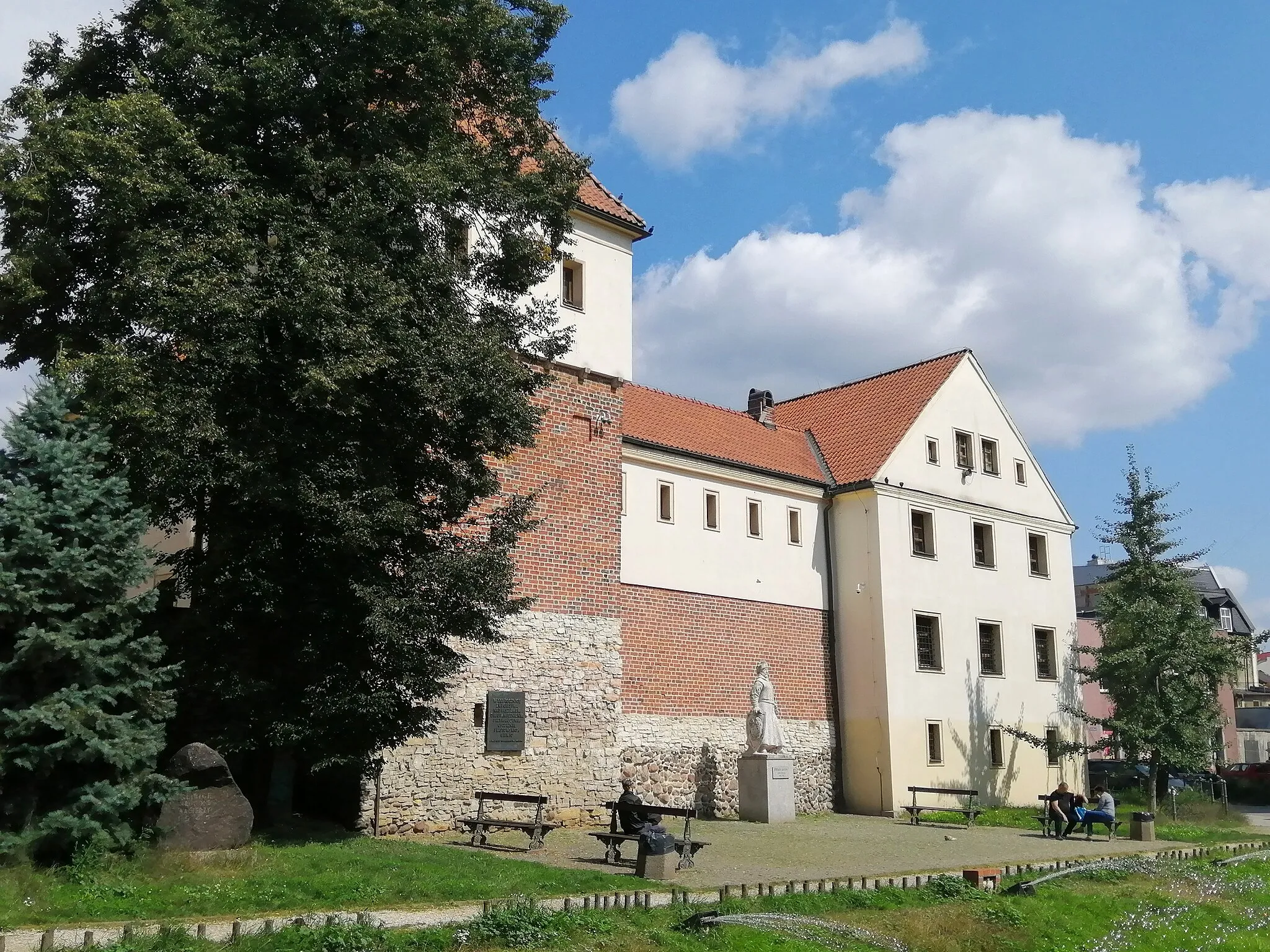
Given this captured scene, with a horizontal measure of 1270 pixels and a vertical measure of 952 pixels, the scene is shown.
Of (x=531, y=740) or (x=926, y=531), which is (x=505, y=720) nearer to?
(x=531, y=740)

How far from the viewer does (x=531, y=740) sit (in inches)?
762

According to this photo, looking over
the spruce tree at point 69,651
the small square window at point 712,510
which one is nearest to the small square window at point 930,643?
the small square window at point 712,510

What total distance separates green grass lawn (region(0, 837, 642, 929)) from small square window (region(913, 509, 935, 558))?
17.7 m

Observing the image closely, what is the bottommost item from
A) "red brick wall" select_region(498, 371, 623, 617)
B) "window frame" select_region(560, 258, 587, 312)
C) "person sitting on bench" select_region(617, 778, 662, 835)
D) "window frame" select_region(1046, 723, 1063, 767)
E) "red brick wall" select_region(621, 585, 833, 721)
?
"person sitting on bench" select_region(617, 778, 662, 835)

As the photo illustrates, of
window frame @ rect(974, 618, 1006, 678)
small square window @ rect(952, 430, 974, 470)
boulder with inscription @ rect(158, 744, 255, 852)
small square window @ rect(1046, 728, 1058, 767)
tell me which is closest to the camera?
boulder with inscription @ rect(158, 744, 255, 852)

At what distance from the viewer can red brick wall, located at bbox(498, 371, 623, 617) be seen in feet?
66.0

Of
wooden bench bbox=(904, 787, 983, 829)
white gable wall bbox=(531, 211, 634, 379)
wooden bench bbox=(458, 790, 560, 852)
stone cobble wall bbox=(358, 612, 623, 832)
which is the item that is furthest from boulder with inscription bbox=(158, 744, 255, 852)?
wooden bench bbox=(904, 787, 983, 829)

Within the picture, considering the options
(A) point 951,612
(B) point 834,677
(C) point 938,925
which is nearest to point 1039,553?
(A) point 951,612

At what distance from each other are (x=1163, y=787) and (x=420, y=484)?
2108 cm

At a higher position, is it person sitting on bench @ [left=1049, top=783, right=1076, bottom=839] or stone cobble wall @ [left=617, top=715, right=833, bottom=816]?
stone cobble wall @ [left=617, top=715, right=833, bottom=816]

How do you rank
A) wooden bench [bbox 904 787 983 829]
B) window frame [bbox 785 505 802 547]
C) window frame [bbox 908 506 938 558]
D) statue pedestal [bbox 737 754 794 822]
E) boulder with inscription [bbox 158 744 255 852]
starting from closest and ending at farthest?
1. boulder with inscription [bbox 158 744 255 852]
2. statue pedestal [bbox 737 754 794 822]
3. wooden bench [bbox 904 787 983 829]
4. window frame [bbox 785 505 802 547]
5. window frame [bbox 908 506 938 558]

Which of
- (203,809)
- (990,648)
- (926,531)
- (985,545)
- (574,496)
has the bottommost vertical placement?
(203,809)

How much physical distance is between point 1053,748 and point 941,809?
5.08 m

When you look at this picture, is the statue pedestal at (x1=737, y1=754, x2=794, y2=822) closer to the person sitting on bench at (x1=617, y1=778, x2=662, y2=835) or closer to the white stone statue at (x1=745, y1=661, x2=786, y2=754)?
the white stone statue at (x1=745, y1=661, x2=786, y2=754)
